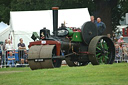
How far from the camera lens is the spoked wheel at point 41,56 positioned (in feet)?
52.7

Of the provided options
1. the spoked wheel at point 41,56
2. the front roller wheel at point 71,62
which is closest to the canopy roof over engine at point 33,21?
the front roller wheel at point 71,62

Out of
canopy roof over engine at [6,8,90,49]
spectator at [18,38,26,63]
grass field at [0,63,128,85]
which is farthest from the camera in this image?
canopy roof over engine at [6,8,90,49]

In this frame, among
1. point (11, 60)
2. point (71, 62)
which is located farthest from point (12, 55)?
point (71, 62)

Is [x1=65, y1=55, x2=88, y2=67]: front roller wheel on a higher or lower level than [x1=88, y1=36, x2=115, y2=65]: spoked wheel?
lower

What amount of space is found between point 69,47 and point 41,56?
186 cm

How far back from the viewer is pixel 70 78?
39.1ft

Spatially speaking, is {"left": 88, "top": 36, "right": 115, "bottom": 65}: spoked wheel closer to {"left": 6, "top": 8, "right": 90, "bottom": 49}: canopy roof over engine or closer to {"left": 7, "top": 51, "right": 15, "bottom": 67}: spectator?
{"left": 7, "top": 51, "right": 15, "bottom": 67}: spectator

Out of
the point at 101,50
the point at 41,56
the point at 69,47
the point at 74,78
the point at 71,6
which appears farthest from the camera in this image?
the point at 71,6

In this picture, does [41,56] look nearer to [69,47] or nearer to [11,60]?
[69,47]

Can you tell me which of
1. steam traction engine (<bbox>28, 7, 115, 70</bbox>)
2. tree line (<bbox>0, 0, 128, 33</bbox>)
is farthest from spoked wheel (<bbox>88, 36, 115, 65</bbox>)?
tree line (<bbox>0, 0, 128, 33</bbox>)

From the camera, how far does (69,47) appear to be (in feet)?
58.1

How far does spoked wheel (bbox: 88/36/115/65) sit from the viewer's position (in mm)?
17906

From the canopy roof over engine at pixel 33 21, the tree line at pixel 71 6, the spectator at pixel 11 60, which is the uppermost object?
the tree line at pixel 71 6

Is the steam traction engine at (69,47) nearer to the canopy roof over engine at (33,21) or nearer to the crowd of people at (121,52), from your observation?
the crowd of people at (121,52)
